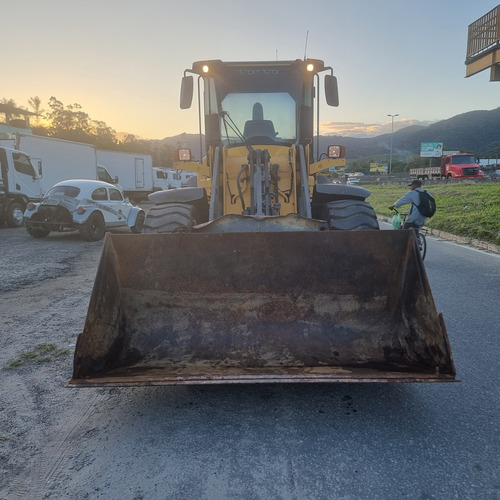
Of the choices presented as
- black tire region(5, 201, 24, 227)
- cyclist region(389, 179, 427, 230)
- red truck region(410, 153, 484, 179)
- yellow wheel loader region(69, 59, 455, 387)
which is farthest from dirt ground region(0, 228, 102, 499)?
red truck region(410, 153, 484, 179)

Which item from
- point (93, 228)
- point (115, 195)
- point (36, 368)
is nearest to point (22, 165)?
point (115, 195)

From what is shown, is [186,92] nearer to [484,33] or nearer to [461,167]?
[484,33]

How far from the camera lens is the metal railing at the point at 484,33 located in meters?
13.1

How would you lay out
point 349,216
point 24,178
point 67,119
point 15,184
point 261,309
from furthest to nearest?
point 67,119, point 24,178, point 15,184, point 349,216, point 261,309

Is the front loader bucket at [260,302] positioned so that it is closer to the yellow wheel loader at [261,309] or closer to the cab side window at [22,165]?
the yellow wheel loader at [261,309]

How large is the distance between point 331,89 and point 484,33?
11193 millimetres

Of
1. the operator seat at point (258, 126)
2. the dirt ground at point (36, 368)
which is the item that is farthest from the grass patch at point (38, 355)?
the operator seat at point (258, 126)

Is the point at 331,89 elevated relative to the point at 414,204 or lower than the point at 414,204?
elevated

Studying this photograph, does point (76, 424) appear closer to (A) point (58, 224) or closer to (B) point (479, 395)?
(B) point (479, 395)

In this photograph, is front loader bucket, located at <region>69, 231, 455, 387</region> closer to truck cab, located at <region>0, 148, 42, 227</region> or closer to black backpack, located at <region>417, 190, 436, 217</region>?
black backpack, located at <region>417, 190, 436, 217</region>

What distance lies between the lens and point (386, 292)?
3598mm

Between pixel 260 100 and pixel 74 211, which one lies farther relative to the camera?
pixel 74 211

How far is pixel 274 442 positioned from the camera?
8.88ft

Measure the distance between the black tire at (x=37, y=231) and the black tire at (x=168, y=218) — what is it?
342 inches
